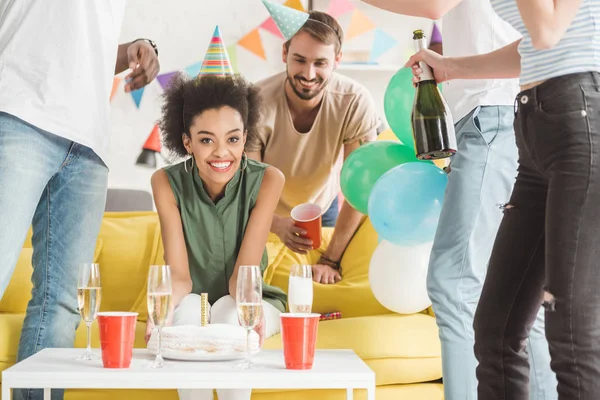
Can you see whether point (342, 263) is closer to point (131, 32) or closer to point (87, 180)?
point (87, 180)

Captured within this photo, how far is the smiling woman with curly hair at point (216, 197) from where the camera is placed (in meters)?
2.38

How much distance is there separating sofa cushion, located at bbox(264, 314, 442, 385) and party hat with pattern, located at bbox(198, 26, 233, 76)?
3.05 ft

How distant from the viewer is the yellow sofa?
7.73 ft

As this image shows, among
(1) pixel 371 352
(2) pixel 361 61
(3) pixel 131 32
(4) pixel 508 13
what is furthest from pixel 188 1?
(4) pixel 508 13

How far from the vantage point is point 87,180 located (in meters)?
2.11

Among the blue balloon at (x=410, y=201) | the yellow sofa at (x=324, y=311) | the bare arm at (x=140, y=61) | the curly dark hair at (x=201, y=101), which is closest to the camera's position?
the blue balloon at (x=410, y=201)

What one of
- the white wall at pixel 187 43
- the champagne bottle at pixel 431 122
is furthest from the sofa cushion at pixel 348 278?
the white wall at pixel 187 43

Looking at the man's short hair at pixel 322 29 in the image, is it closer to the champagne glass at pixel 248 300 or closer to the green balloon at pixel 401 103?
the green balloon at pixel 401 103

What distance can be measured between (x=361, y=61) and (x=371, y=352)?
2998mm

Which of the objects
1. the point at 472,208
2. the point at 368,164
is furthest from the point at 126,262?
the point at 472,208

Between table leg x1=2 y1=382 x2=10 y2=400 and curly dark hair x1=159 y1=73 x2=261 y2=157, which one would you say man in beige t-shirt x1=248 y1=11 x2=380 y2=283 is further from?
table leg x1=2 y1=382 x2=10 y2=400

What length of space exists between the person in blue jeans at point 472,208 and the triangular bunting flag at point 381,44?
10.2 ft

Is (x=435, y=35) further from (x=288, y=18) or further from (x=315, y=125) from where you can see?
(x=288, y=18)

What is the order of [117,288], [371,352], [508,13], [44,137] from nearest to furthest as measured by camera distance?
[508,13] → [44,137] → [371,352] → [117,288]
